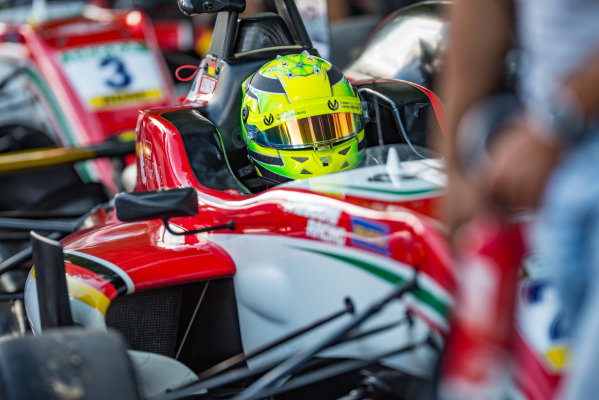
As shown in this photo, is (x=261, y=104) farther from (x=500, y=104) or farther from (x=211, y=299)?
(x=500, y=104)

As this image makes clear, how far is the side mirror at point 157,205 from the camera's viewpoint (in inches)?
93.6

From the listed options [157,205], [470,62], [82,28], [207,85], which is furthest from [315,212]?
[82,28]

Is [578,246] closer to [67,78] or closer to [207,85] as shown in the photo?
[207,85]

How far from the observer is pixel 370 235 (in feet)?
6.63

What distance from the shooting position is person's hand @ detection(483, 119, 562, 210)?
113cm

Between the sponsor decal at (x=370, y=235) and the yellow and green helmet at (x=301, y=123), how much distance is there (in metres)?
0.72

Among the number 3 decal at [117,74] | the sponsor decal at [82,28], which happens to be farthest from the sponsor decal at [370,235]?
the sponsor decal at [82,28]

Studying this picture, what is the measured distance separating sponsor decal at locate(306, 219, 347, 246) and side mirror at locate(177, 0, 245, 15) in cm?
136

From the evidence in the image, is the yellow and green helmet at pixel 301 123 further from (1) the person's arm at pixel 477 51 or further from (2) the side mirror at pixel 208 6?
(1) the person's arm at pixel 477 51

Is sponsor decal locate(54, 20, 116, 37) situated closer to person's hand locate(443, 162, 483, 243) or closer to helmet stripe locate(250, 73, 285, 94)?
helmet stripe locate(250, 73, 285, 94)

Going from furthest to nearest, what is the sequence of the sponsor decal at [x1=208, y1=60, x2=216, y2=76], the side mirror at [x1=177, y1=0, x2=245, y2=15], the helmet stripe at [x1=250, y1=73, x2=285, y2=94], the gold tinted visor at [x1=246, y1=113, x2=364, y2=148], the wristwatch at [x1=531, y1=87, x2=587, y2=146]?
the sponsor decal at [x1=208, y1=60, x2=216, y2=76] < the side mirror at [x1=177, y1=0, x2=245, y2=15] < the helmet stripe at [x1=250, y1=73, x2=285, y2=94] < the gold tinted visor at [x1=246, y1=113, x2=364, y2=148] < the wristwatch at [x1=531, y1=87, x2=587, y2=146]

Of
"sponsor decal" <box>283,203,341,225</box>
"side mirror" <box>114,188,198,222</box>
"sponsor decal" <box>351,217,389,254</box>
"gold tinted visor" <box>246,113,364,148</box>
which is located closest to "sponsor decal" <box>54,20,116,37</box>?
"gold tinted visor" <box>246,113,364,148</box>

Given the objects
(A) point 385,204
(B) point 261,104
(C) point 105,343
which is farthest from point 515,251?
(B) point 261,104

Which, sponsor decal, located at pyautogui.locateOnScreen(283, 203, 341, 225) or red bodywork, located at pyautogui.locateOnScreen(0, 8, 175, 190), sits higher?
sponsor decal, located at pyautogui.locateOnScreen(283, 203, 341, 225)
